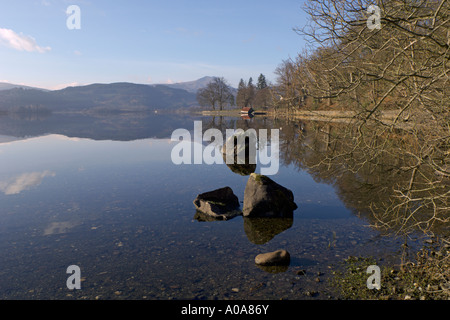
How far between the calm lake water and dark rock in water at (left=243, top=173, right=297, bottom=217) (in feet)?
1.44

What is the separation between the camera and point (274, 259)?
8.21 metres

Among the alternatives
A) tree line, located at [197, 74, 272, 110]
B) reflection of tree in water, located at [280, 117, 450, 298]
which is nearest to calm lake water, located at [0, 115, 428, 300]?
reflection of tree in water, located at [280, 117, 450, 298]

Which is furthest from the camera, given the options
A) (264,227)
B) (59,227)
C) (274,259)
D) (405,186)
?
(405,186)

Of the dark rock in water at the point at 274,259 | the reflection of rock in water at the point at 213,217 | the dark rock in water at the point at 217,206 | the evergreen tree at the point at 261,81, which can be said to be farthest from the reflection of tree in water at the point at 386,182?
the evergreen tree at the point at 261,81

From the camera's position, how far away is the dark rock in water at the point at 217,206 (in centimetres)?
1205

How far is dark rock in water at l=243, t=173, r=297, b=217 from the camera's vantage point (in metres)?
11.9

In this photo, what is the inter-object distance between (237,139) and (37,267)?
19.1m

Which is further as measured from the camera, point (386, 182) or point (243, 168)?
point (243, 168)

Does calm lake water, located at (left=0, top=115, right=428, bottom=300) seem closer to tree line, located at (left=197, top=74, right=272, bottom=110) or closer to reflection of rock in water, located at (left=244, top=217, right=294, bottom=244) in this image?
reflection of rock in water, located at (left=244, top=217, right=294, bottom=244)

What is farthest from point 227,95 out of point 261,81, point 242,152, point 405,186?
point 405,186

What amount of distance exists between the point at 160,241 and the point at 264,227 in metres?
3.72

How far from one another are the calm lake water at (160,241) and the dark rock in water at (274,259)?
25 centimetres

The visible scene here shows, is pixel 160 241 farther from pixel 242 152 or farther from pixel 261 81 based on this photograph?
pixel 261 81
